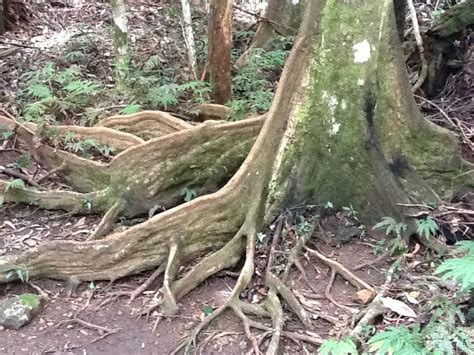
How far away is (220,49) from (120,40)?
1.55 metres

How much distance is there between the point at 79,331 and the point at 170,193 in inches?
74.9

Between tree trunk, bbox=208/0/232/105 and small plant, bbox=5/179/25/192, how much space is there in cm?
287

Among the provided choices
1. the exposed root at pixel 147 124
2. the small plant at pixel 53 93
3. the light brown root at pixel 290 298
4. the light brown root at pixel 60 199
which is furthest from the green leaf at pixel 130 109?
the light brown root at pixel 290 298

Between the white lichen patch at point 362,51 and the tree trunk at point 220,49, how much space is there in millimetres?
3152

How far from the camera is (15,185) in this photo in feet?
21.4

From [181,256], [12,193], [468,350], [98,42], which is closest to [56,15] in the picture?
[98,42]

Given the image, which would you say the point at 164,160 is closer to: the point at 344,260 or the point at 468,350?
the point at 344,260

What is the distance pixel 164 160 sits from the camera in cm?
634

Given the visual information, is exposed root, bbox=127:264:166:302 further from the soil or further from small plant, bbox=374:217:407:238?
small plant, bbox=374:217:407:238

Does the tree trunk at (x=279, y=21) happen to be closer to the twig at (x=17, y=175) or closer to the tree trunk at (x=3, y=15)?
the tree trunk at (x=3, y=15)

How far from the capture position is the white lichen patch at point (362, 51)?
5.38 m

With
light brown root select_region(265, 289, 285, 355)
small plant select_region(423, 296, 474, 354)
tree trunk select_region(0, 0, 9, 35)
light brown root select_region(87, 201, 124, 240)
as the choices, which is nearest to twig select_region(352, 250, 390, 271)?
light brown root select_region(265, 289, 285, 355)

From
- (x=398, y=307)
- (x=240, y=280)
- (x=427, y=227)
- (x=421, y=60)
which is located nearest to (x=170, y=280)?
(x=240, y=280)

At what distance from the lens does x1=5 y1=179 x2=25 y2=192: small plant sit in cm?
651
